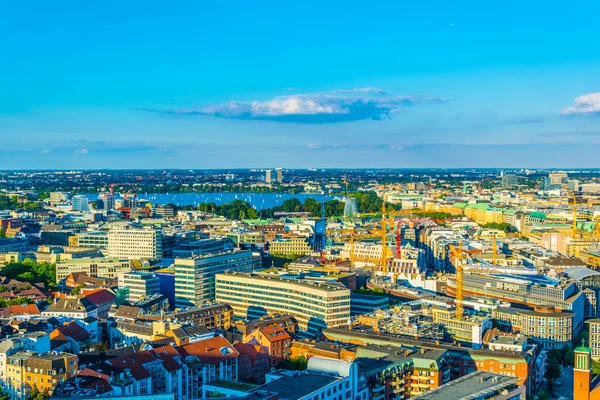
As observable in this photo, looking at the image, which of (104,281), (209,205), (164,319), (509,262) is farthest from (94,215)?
(164,319)

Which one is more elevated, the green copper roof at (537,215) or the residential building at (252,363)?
the green copper roof at (537,215)

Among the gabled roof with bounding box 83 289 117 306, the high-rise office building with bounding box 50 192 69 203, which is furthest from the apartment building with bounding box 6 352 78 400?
the high-rise office building with bounding box 50 192 69 203

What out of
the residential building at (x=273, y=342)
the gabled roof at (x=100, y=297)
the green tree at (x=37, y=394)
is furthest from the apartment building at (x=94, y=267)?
Answer: the green tree at (x=37, y=394)

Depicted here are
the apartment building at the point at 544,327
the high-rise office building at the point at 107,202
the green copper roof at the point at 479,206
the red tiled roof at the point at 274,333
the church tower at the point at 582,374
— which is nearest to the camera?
the church tower at the point at 582,374

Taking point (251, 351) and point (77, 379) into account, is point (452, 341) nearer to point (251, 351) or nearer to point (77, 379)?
point (251, 351)

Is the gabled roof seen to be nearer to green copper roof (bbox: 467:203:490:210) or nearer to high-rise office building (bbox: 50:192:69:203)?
green copper roof (bbox: 467:203:490:210)

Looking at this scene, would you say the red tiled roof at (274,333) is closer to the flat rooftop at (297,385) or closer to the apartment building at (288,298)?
the apartment building at (288,298)
